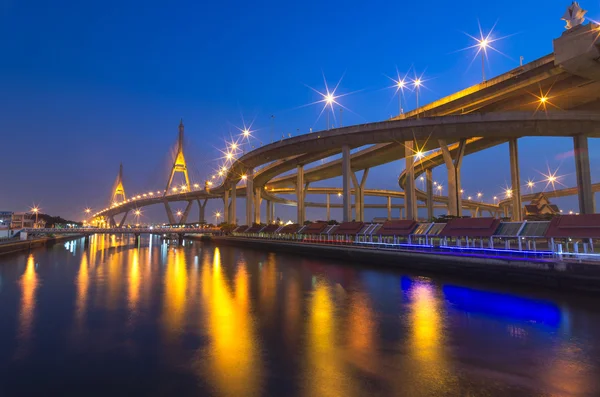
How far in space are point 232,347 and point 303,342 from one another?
5.19 ft

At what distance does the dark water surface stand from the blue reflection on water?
0.06 meters

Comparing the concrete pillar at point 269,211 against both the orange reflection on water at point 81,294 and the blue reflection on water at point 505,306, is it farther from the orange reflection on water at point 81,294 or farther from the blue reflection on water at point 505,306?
the blue reflection on water at point 505,306

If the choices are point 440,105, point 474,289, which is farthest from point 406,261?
point 440,105

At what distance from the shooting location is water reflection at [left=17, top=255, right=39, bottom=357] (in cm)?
822

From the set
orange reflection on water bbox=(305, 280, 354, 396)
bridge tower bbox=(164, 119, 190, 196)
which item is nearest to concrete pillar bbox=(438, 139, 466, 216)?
orange reflection on water bbox=(305, 280, 354, 396)

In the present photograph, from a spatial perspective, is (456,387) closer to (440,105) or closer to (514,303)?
(514,303)

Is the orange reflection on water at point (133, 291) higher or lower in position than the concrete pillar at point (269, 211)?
lower

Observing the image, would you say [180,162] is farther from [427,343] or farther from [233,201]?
[427,343]

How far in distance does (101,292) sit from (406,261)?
52.3 ft

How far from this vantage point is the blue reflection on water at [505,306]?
9758 millimetres

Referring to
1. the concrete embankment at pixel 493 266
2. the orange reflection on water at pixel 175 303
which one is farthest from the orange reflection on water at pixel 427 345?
the orange reflection on water at pixel 175 303

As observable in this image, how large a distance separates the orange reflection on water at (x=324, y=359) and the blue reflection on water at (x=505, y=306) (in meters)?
4.60

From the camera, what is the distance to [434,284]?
51.0ft

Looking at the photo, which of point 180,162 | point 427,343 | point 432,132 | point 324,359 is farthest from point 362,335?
point 180,162
